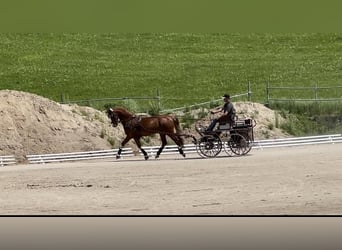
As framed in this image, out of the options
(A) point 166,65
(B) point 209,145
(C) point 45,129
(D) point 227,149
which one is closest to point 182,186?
(B) point 209,145

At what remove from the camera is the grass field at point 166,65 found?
5100 centimetres

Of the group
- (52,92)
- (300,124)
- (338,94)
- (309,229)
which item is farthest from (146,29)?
(52,92)

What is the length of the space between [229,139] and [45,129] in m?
6.24

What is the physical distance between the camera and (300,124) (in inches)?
1457

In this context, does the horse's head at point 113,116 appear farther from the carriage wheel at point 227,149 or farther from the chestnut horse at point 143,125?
the carriage wheel at point 227,149

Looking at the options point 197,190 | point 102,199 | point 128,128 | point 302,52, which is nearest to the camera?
point 102,199

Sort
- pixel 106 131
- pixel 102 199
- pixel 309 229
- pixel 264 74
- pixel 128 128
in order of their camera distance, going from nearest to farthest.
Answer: pixel 309 229
pixel 102 199
pixel 128 128
pixel 106 131
pixel 264 74

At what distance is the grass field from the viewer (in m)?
51.0

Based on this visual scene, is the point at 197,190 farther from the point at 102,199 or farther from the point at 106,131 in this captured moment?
the point at 106,131

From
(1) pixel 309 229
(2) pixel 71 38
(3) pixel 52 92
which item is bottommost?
(1) pixel 309 229

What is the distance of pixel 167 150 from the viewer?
31.3 metres

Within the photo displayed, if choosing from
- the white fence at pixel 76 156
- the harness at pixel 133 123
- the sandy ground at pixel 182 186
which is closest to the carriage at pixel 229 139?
the sandy ground at pixel 182 186

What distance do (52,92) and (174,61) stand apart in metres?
9.49

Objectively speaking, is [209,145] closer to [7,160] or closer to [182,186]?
[7,160]
